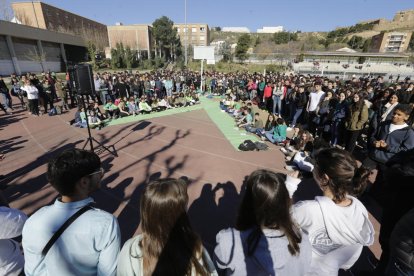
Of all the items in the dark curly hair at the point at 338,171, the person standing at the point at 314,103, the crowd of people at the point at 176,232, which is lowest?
the person standing at the point at 314,103

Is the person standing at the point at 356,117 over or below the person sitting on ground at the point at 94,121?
over

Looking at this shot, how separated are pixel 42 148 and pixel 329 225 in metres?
8.28

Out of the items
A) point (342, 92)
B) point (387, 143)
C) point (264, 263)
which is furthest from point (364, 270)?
point (342, 92)

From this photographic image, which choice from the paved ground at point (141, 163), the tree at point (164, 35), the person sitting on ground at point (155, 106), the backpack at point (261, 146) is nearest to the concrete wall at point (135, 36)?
the tree at point (164, 35)

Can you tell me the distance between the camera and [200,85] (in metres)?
20.0

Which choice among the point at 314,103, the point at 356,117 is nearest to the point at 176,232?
the point at 356,117

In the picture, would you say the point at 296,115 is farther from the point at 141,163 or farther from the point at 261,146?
the point at 141,163

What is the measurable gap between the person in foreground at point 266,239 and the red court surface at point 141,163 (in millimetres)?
2077

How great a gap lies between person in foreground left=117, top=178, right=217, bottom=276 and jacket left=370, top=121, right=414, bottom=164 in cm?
363

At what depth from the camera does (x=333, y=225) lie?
1.65m

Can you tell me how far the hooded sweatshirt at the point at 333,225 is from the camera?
1641 mm

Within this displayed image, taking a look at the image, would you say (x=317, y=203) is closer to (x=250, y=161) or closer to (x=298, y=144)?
(x=250, y=161)

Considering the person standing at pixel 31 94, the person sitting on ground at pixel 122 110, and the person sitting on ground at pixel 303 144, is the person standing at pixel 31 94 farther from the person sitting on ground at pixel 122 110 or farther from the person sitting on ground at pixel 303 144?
the person sitting on ground at pixel 303 144

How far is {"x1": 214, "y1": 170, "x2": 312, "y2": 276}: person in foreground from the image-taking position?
146 centimetres
